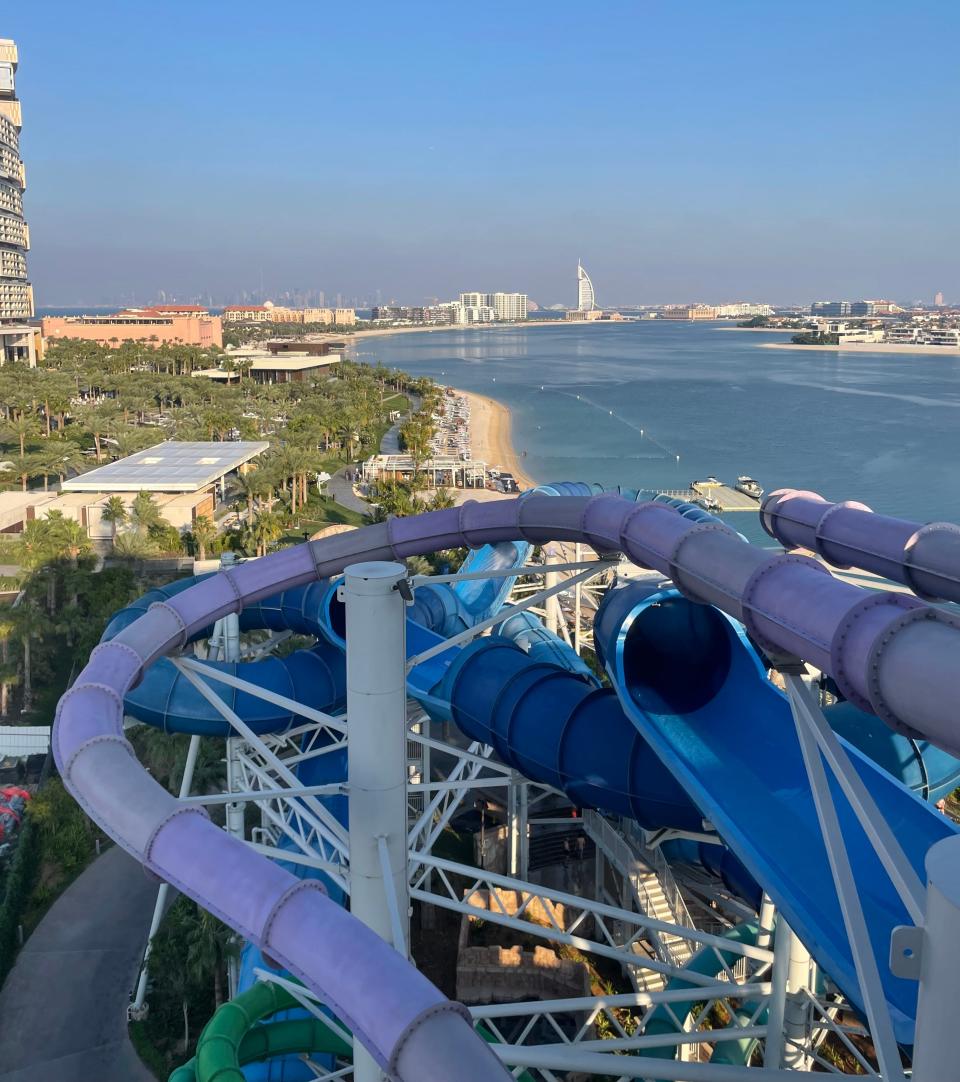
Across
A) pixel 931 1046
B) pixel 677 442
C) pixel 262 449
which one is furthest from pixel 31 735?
pixel 677 442

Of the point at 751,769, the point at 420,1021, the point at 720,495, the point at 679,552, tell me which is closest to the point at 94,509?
the point at 720,495

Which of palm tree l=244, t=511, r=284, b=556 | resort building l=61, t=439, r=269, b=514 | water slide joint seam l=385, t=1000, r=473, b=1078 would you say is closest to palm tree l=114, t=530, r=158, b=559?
palm tree l=244, t=511, r=284, b=556

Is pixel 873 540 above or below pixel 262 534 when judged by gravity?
above

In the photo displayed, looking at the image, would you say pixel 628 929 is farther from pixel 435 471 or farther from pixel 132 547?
pixel 435 471

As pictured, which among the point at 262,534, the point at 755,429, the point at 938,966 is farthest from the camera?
the point at 755,429

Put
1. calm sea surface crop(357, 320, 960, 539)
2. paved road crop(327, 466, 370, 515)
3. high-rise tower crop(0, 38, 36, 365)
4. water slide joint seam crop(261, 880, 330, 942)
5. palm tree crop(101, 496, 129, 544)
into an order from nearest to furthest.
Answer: water slide joint seam crop(261, 880, 330, 942)
palm tree crop(101, 496, 129, 544)
paved road crop(327, 466, 370, 515)
calm sea surface crop(357, 320, 960, 539)
high-rise tower crop(0, 38, 36, 365)

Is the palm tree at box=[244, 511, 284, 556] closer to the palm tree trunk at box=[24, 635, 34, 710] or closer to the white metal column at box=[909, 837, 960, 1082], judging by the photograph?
the palm tree trunk at box=[24, 635, 34, 710]

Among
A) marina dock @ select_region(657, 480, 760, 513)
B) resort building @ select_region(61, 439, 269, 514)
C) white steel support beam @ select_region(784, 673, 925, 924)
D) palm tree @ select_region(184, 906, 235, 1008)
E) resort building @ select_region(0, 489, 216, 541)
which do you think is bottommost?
palm tree @ select_region(184, 906, 235, 1008)
